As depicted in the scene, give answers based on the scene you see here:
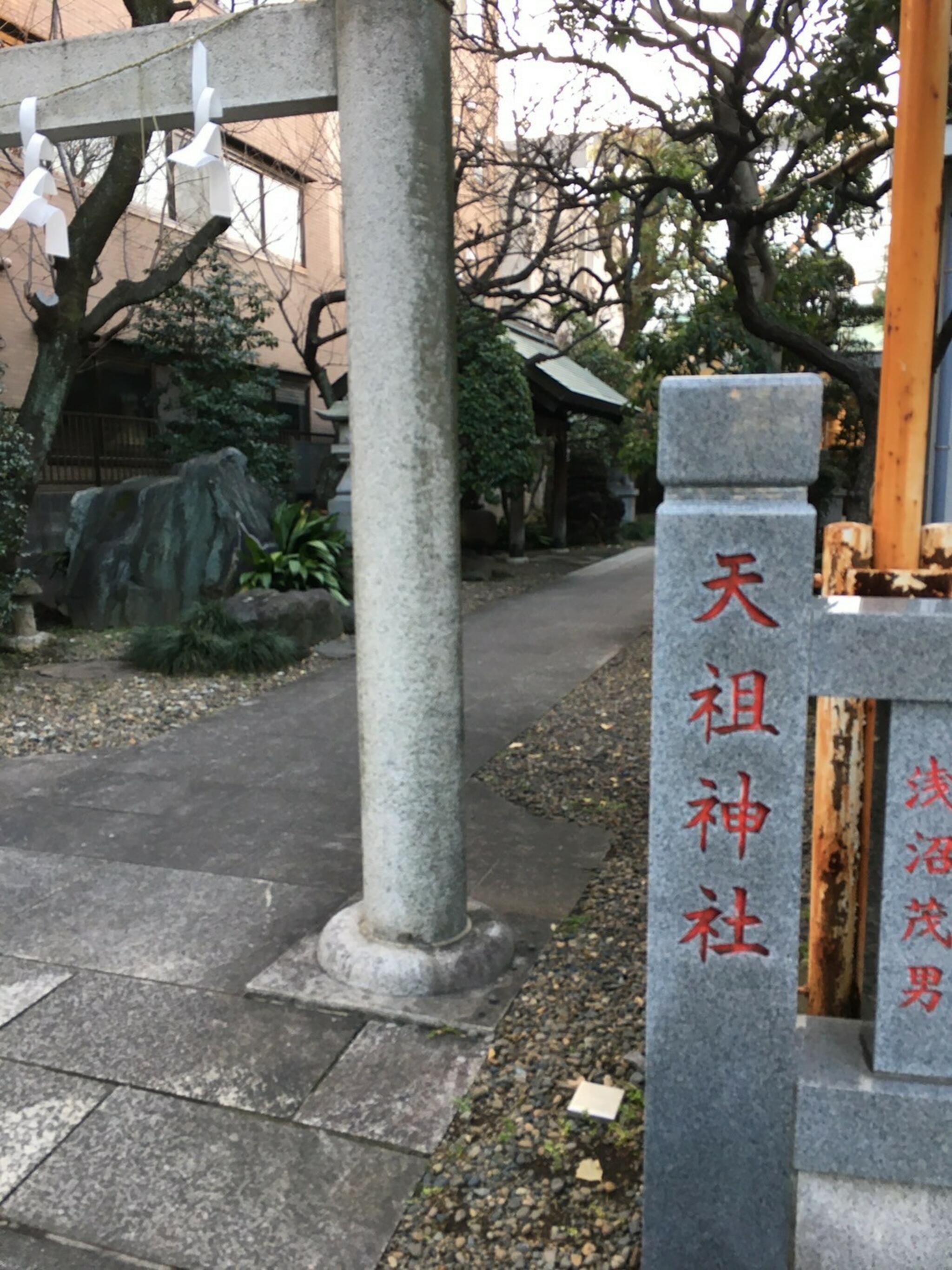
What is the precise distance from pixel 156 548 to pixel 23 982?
7.10m

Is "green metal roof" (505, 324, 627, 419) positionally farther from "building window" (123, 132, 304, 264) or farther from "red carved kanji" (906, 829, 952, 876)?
"red carved kanji" (906, 829, 952, 876)

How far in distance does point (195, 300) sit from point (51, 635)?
5240 mm

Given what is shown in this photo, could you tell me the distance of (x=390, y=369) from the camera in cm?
318

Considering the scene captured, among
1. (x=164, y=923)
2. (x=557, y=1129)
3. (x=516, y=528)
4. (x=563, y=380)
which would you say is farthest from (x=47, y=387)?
(x=563, y=380)

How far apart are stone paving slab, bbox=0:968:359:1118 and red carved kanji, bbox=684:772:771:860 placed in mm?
1566

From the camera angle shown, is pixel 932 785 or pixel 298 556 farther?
pixel 298 556

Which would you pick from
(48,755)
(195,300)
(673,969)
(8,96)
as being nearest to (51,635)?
(48,755)

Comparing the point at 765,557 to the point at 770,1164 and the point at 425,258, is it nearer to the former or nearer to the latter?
the point at 770,1164

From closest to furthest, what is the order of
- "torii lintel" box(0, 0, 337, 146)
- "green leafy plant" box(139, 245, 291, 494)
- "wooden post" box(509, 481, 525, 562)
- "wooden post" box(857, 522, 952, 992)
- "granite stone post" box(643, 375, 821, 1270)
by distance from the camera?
"granite stone post" box(643, 375, 821, 1270) → "wooden post" box(857, 522, 952, 992) → "torii lintel" box(0, 0, 337, 146) → "green leafy plant" box(139, 245, 291, 494) → "wooden post" box(509, 481, 525, 562)

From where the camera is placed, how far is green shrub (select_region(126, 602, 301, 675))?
27.6 ft

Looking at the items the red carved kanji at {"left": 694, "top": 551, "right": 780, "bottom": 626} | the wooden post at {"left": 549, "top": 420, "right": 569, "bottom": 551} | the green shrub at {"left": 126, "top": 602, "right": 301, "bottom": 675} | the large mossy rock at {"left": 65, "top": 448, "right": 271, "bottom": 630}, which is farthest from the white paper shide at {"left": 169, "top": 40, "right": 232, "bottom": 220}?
the wooden post at {"left": 549, "top": 420, "right": 569, "bottom": 551}

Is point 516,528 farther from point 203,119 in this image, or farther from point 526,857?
point 203,119

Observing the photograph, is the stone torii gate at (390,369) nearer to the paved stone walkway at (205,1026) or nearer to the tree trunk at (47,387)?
the paved stone walkway at (205,1026)

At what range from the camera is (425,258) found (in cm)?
317
